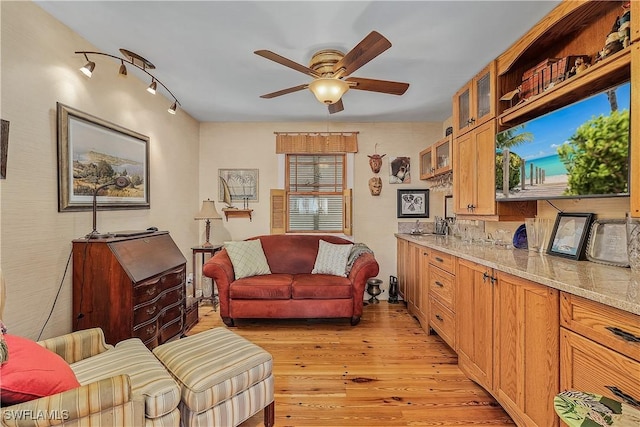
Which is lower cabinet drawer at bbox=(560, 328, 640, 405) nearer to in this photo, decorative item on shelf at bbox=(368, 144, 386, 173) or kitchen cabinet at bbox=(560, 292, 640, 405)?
kitchen cabinet at bbox=(560, 292, 640, 405)

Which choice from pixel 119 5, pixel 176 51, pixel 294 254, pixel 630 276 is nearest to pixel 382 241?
pixel 294 254

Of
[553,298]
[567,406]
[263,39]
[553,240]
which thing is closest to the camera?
[567,406]

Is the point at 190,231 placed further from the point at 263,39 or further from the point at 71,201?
the point at 263,39

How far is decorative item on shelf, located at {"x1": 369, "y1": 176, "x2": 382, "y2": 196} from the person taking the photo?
4352 millimetres

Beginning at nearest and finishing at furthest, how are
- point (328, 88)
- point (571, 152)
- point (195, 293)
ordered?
point (571, 152)
point (328, 88)
point (195, 293)

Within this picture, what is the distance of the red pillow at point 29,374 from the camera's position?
1014 millimetres

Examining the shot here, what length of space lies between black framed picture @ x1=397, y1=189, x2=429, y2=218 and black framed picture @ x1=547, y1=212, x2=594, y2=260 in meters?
2.28

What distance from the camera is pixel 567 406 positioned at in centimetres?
91

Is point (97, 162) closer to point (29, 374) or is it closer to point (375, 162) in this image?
point (29, 374)

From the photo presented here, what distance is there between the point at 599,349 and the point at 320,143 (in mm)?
3677

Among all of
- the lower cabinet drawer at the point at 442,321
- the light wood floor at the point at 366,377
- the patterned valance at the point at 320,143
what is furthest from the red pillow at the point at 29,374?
the patterned valance at the point at 320,143

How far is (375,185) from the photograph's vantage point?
4.35m

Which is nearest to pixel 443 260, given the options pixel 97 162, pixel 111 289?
pixel 111 289

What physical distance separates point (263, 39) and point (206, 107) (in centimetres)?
182
